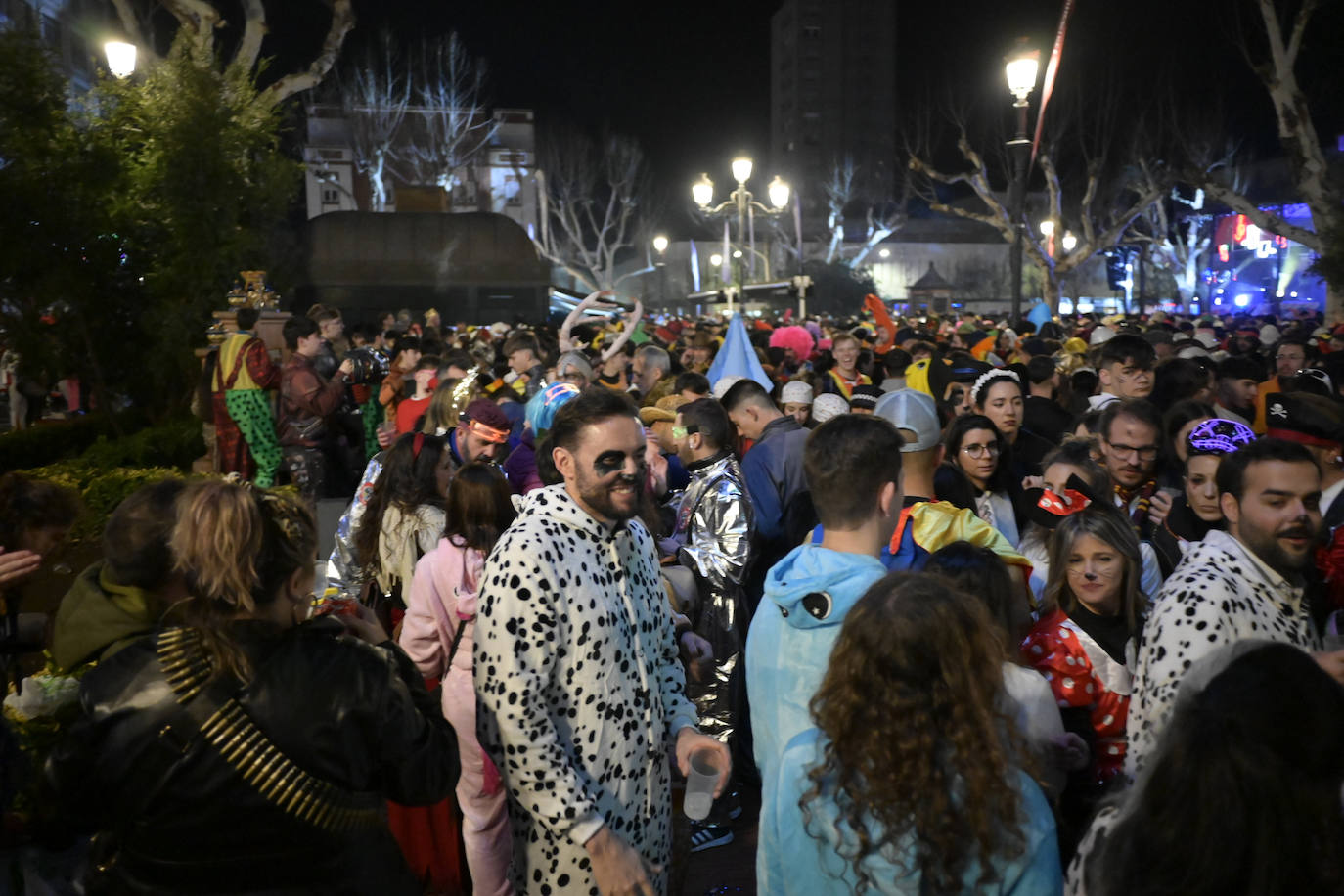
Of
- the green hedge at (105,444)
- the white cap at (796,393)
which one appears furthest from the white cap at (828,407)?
the green hedge at (105,444)

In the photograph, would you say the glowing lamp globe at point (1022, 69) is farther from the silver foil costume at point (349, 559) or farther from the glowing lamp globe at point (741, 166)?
the silver foil costume at point (349, 559)

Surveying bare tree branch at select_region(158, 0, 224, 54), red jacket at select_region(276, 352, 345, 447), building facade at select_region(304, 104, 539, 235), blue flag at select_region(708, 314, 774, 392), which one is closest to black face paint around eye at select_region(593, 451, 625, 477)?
blue flag at select_region(708, 314, 774, 392)

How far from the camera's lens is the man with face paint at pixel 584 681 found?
2746 mm

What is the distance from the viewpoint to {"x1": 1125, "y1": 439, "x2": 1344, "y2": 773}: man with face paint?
2.67m

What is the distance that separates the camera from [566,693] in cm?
285

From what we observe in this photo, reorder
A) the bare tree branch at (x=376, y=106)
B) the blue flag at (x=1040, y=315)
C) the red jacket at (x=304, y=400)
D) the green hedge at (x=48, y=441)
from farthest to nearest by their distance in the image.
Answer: the bare tree branch at (x=376, y=106) → the blue flag at (x=1040, y=315) → the green hedge at (x=48, y=441) → the red jacket at (x=304, y=400)

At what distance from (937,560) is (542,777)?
1.33m

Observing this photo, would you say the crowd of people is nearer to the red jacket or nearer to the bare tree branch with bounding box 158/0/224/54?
the red jacket

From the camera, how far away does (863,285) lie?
2506 inches

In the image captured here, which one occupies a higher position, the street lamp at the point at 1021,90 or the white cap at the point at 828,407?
the street lamp at the point at 1021,90

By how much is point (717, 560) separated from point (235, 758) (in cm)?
301

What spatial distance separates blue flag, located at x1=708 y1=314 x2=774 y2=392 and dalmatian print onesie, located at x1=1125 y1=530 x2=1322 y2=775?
22.0ft

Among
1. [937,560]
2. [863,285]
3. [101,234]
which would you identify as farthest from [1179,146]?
[937,560]

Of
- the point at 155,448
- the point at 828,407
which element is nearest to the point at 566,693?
the point at 828,407
